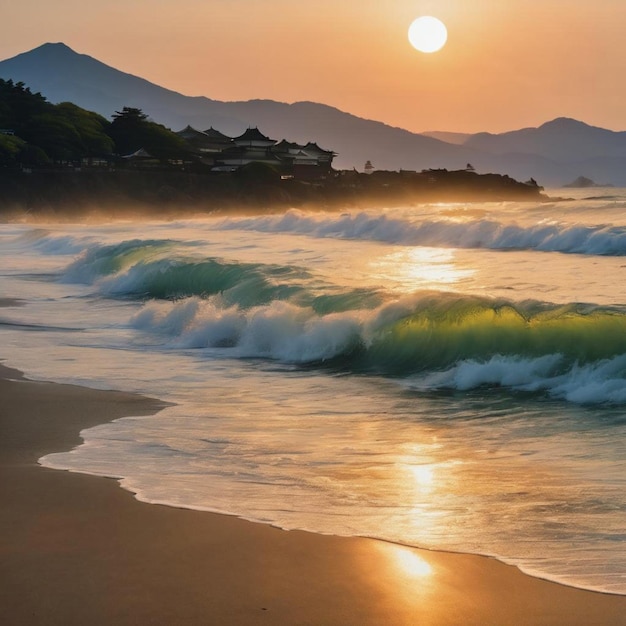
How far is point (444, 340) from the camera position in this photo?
44.8ft

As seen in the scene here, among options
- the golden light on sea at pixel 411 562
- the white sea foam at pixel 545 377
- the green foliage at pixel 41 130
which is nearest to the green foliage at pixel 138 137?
the green foliage at pixel 41 130

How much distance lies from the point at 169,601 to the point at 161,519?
143cm

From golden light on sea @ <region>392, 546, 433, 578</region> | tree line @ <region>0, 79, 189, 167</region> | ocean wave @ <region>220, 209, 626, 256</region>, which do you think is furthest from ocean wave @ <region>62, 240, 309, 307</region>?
tree line @ <region>0, 79, 189, 167</region>

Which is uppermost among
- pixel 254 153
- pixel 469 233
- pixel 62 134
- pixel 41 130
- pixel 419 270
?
pixel 41 130

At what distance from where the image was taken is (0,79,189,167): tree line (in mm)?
92688

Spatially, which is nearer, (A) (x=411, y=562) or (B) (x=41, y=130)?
(A) (x=411, y=562)

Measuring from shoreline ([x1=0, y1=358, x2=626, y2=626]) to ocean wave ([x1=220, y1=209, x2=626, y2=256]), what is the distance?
1002 inches

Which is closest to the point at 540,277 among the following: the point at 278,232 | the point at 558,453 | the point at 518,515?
the point at 558,453

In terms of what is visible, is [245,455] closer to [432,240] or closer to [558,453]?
[558,453]

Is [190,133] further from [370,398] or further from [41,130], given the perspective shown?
[370,398]

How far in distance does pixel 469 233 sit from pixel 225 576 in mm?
33897

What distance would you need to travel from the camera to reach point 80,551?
6141mm

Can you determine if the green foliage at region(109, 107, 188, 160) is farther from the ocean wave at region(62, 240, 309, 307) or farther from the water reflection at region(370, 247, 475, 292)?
the ocean wave at region(62, 240, 309, 307)

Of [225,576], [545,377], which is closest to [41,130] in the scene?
[545,377]
